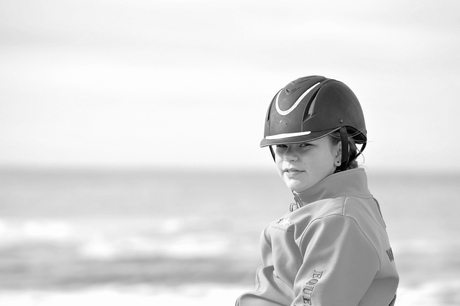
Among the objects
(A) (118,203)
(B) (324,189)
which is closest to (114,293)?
(B) (324,189)

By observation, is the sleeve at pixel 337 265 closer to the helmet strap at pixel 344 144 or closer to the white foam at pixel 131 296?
the helmet strap at pixel 344 144

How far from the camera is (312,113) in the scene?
7.20 feet

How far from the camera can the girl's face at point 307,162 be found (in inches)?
88.2

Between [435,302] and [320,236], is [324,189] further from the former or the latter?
[435,302]

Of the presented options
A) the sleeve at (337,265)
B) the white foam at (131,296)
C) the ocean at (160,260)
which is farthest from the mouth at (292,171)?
the white foam at (131,296)

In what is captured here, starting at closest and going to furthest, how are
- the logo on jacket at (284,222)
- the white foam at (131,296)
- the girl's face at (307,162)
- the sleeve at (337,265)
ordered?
the sleeve at (337,265) → the logo on jacket at (284,222) → the girl's face at (307,162) → the white foam at (131,296)

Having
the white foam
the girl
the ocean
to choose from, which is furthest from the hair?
the white foam

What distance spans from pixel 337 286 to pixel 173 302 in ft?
23.2

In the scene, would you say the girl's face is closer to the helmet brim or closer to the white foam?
the helmet brim

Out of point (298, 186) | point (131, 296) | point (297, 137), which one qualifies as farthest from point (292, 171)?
point (131, 296)

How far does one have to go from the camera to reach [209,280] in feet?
35.0

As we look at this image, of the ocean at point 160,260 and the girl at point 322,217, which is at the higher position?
the girl at point 322,217

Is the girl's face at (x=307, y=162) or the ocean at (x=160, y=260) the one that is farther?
the ocean at (x=160, y=260)

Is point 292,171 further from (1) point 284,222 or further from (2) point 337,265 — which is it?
(2) point 337,265
